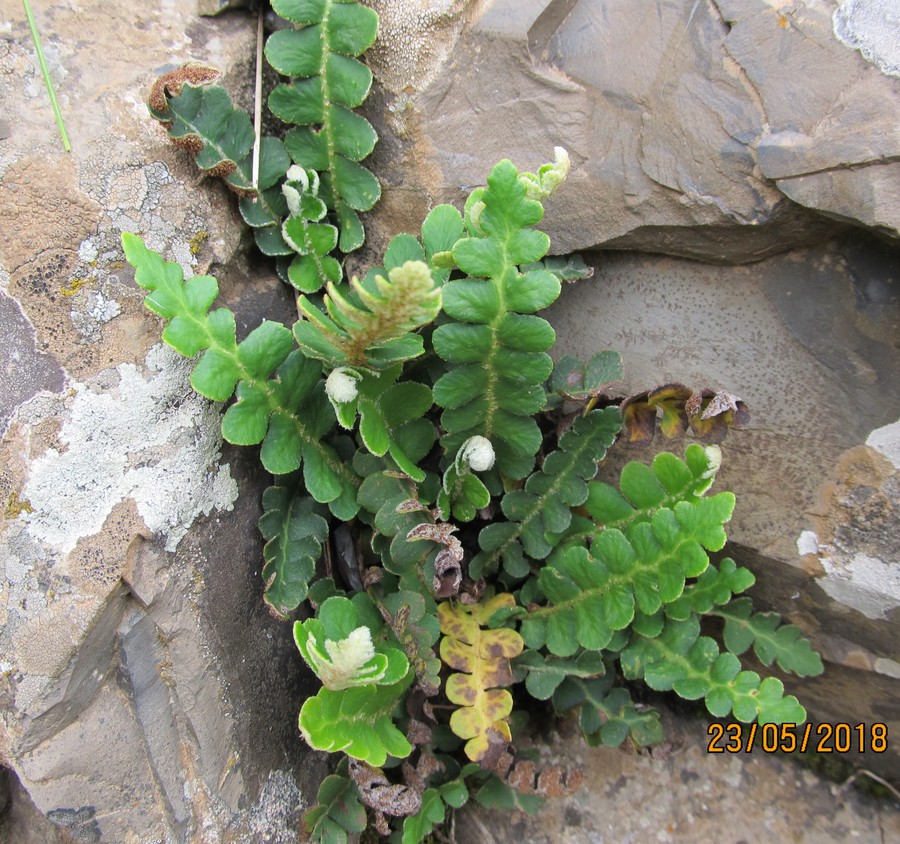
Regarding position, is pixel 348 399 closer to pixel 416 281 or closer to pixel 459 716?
pixel 416 281

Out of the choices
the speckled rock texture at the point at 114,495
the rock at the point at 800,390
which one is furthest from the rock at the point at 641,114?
the speckled rock texture at the point at 114,495

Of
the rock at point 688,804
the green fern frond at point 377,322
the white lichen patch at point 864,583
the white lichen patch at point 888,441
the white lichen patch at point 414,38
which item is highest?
the white lichen patch at point 414,38

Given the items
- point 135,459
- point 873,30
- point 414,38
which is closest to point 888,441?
point 873,30

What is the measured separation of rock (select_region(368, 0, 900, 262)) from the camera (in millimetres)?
2037

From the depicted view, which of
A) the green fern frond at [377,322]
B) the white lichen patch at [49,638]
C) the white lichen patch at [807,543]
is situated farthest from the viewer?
the white lichen patch at [807,543]

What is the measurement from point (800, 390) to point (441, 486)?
43.3 inches

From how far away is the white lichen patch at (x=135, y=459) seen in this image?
6.24ft

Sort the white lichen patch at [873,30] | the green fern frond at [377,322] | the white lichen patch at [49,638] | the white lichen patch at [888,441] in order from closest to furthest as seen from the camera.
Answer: the green fern frond at [377,322] → the white lichen patch at [49,638] → the white lichen patch at [873,30] → the white lichen patch at [888,441]

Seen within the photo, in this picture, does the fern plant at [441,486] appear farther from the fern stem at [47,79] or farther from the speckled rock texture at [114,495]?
the fern stem at [47,79]

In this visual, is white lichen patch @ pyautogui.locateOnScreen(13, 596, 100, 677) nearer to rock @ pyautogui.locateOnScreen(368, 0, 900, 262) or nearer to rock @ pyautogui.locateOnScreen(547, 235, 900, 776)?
rock @ pyautogui.locateOnScreen(368, 0, 900, 262)

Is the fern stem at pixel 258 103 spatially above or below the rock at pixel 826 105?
below

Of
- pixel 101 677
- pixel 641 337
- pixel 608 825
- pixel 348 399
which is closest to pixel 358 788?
pixel 101 677

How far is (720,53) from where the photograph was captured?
83.7 inches

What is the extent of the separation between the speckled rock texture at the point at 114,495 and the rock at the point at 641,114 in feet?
2.08
